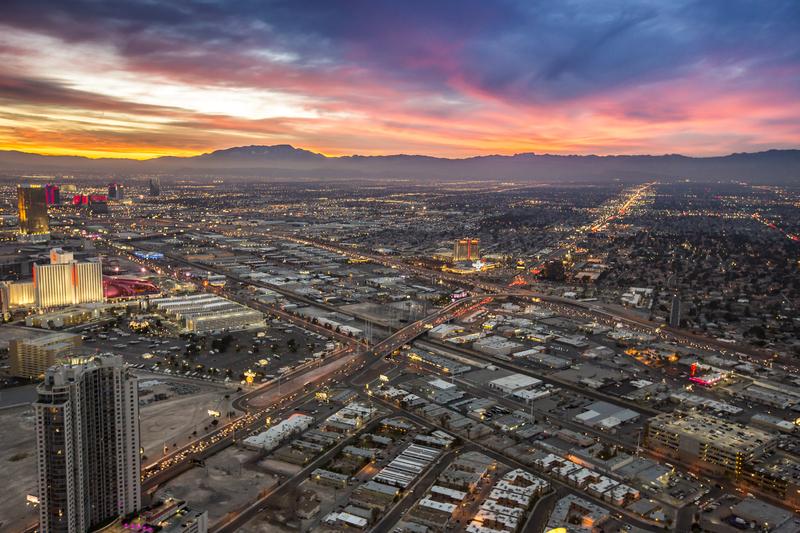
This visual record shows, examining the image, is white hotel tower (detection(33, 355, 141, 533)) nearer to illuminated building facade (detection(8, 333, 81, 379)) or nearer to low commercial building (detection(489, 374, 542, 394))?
illuminated building facade (detection(8, 333, 81, 379))

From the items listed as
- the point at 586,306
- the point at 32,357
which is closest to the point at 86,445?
the point at 32,357

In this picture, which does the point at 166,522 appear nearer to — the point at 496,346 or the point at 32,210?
the point at 496,346

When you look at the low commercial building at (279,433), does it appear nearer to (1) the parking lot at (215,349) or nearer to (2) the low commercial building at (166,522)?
(1) the parking lot at (215,349)

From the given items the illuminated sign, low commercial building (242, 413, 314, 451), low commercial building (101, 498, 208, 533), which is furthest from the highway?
the illuminated sign

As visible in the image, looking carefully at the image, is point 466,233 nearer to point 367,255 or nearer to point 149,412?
point 367,255

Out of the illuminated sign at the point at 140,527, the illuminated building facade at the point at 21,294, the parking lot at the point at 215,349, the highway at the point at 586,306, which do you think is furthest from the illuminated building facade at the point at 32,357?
the highway at the point at 586,306

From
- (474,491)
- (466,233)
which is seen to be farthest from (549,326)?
(466,233)
